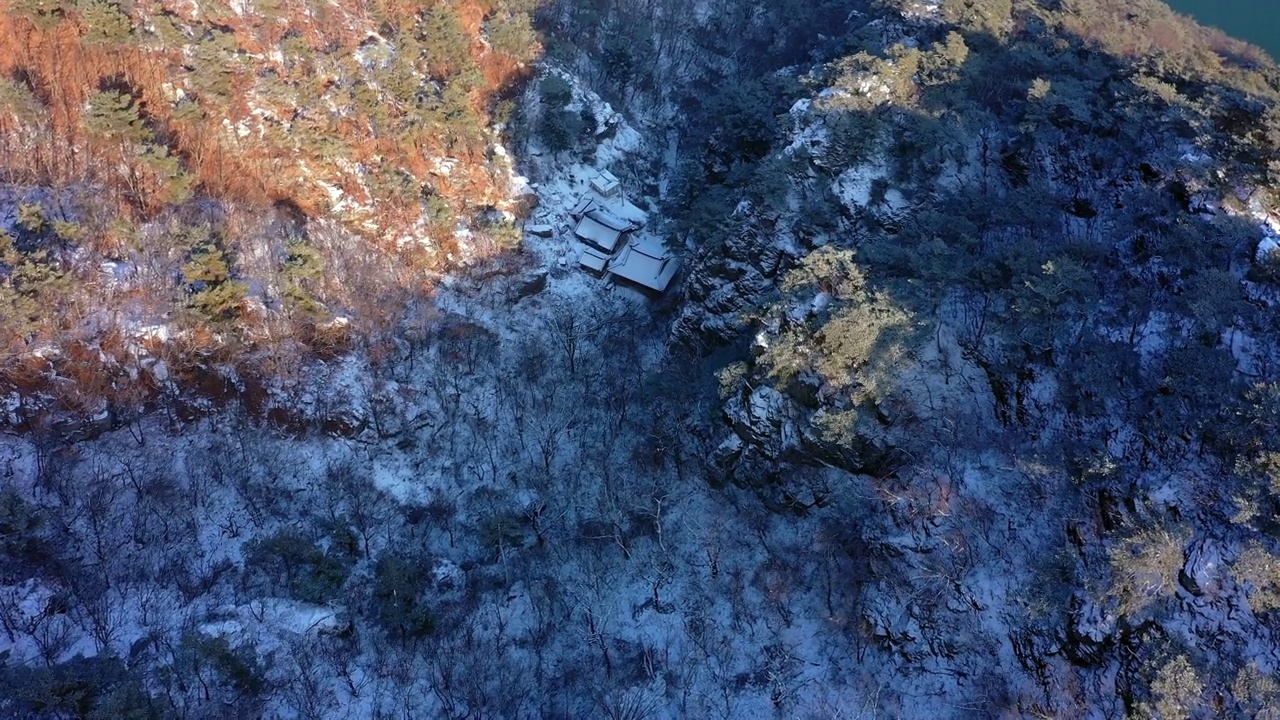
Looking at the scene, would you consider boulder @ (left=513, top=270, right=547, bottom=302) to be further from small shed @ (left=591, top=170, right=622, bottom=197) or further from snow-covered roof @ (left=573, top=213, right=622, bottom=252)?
small shed @ (left=591, top=170, right=622, bottom=197)

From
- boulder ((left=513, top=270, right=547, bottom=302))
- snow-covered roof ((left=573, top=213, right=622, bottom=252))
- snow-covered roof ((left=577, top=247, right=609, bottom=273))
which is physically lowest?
boulder ((left=513, top=270, right=547, bottom=302))

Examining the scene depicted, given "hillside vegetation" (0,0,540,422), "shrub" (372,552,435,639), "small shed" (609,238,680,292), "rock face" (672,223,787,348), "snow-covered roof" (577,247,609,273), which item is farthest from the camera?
"snow-covered roof" (577,247,609,273)

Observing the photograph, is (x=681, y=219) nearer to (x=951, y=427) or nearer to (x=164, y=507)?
(x=951, y=427)

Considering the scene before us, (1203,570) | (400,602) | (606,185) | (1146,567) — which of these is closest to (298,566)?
(400,602)

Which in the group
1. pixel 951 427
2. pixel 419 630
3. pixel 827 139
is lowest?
pixel 419 630

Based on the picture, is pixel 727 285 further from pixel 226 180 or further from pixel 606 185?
pixel 226 180

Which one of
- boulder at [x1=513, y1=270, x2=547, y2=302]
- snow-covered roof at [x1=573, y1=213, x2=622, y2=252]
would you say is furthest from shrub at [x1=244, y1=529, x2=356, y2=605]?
snow-covered roof at [x1=573, y1=213, x2=622, y2=252]

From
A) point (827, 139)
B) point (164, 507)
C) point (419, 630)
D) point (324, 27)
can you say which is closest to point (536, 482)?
point (419, 630)
